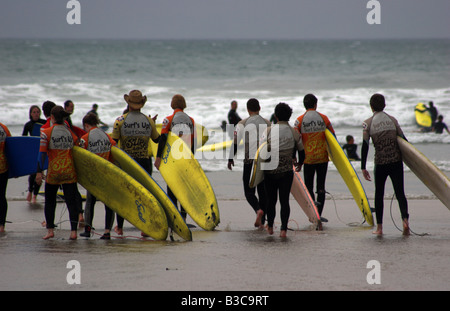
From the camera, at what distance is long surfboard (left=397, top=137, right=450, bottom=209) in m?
5.99

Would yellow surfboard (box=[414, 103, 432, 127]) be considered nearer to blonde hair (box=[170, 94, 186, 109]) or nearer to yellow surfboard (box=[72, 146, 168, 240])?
blonde hair (box=[170, 94, 186, 109])

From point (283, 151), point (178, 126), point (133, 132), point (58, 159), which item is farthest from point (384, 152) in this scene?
point (58, 159)

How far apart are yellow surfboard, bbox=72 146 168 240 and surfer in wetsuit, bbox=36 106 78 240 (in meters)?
0.11

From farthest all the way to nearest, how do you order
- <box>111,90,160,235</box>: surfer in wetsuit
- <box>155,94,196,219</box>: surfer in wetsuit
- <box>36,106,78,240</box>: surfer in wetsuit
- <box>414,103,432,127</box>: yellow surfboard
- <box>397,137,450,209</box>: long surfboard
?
1. <box>414,103,432,127</box>: yellow surfboard
2. <box>155,94,196,219</box>: surfer in wetsuit
3. <box>111,90,160,235</box>: surfer in wetsuit
4. <box>397,137,450,209</box>: long surfboard
5. <box>36,106,78,240</box>: surfer in wetsuit

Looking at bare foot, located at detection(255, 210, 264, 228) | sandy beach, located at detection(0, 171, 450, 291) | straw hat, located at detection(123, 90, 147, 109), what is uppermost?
straw hat, located at detection(123, 90, 147, 109)

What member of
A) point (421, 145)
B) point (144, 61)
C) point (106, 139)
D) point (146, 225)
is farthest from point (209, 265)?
point (144, 61)

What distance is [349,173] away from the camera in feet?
22.4

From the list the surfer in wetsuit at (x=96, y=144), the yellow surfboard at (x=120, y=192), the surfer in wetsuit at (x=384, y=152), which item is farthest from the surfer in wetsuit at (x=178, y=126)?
the surfer in wetsuit at (x=384, y=152)

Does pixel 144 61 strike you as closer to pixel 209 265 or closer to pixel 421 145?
pixel 421 145

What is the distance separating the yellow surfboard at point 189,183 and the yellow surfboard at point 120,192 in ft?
3.06

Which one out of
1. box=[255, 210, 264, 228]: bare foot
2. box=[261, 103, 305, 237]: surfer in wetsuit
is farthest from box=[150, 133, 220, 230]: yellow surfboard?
box=[261, 103, 305, 237]: surfer in wetsuit

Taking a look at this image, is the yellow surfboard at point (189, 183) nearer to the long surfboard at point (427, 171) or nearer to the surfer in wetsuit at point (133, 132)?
the surfer in wetsuit at point (133, 132)

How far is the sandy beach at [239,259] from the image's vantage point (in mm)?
4059
